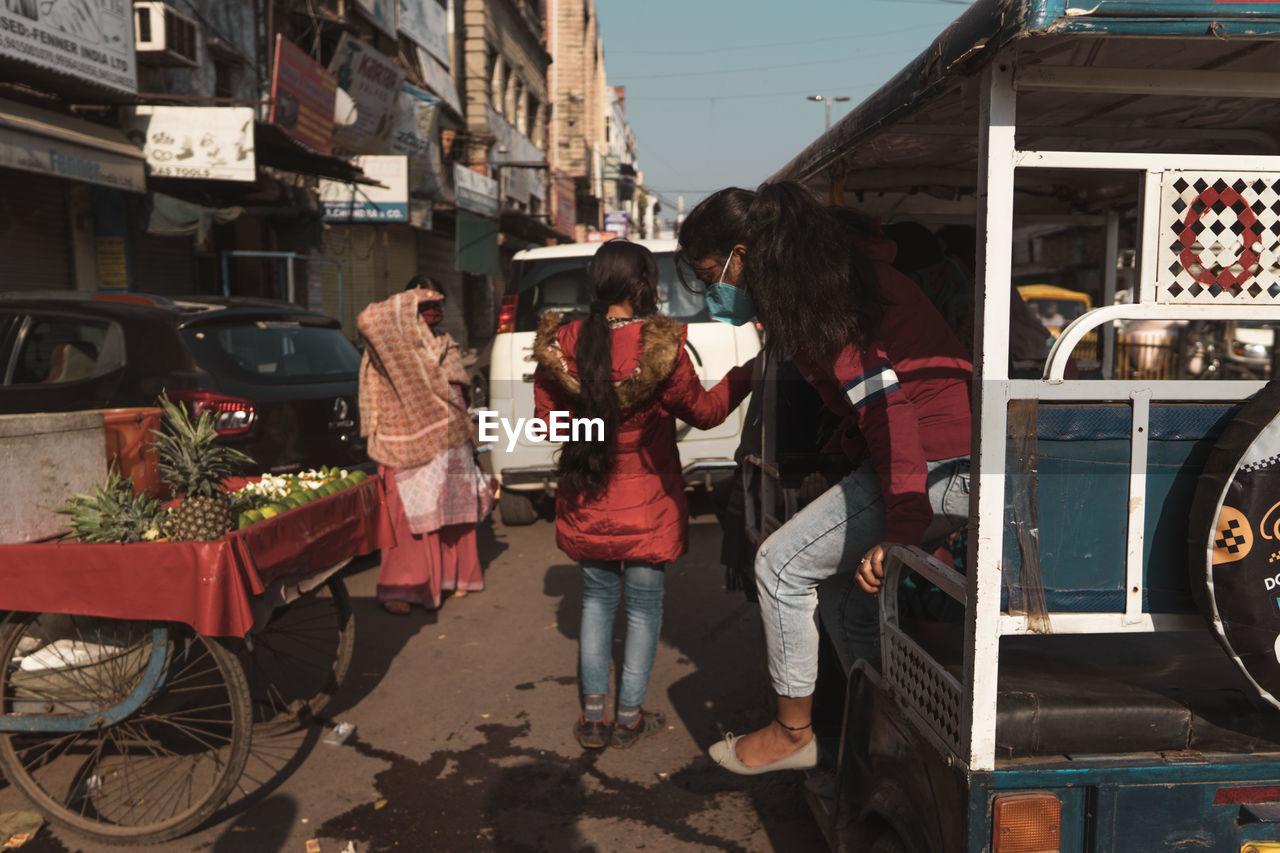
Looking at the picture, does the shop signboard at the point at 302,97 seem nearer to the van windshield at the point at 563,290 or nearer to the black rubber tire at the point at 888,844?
the van windshield at the point at 563,290

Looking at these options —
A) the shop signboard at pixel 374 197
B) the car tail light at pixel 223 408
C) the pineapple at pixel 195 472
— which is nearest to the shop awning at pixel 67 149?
the car tail light at pixel 223 408

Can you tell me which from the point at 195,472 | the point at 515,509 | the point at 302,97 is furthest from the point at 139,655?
the point at 302,97

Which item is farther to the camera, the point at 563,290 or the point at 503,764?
the point at 563,290

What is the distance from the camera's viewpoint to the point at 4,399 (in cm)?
570

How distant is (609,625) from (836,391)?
1698 millimetres

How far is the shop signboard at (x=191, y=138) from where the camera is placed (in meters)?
10.8

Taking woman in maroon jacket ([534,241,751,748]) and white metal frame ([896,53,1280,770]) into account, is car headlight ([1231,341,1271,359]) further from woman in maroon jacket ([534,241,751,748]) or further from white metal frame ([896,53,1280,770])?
white metal frame ([896,53,1280,770])

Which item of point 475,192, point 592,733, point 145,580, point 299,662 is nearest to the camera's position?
point 145,580

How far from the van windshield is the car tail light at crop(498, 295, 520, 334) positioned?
37 millimetres

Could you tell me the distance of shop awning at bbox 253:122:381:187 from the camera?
11.7 metres

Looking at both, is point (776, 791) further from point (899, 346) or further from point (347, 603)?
point (347, 603)

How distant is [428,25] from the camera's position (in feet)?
69.7

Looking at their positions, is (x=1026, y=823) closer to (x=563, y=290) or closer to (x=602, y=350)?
(x=602, y=350)

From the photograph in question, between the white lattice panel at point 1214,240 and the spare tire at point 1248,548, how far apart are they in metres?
0.21
